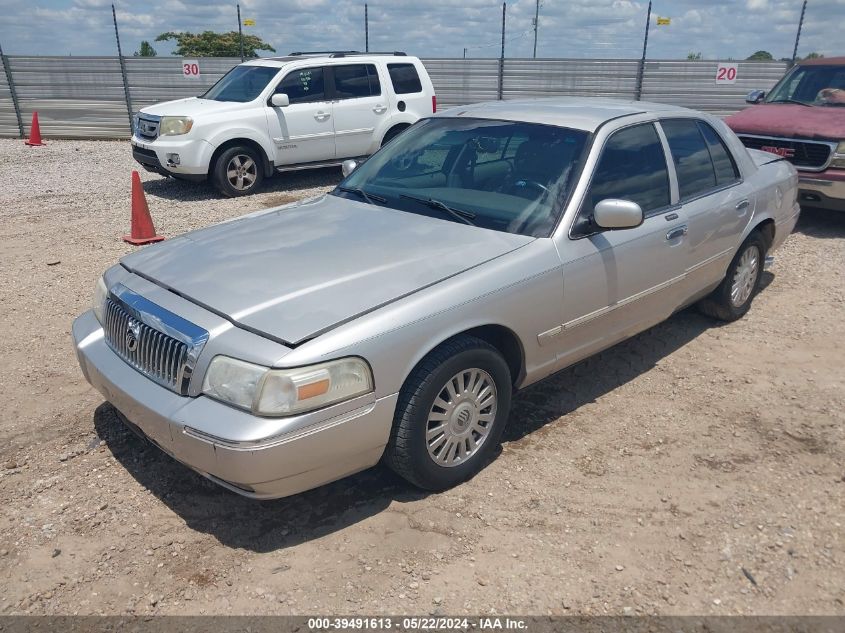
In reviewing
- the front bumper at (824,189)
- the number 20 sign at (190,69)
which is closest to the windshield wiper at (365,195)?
the front bumper at (824,189)

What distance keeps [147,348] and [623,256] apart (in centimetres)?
258

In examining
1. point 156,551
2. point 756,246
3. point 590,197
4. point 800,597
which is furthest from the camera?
point 756,246

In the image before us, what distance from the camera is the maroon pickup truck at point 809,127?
7.68m

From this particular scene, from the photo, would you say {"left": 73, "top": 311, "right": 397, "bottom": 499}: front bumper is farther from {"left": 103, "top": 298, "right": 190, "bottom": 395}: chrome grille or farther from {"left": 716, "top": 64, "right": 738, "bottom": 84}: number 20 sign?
{"left": 716, "top": 64, "right": 738, "bottom": 84}: number 20 sign

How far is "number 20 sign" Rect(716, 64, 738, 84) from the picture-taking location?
1627cm

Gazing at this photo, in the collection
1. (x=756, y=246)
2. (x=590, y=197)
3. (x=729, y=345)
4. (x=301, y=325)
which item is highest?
(x=590, y=197)

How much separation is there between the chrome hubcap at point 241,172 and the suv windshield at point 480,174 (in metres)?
5.78

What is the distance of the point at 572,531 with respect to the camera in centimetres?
319

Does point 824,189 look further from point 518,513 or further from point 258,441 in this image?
point 258,441

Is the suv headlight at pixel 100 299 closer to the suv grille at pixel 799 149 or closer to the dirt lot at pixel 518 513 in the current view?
the dirt lot at pixel 518 513

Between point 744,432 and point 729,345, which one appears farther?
point 729,345

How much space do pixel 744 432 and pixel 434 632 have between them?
2372 millimetres

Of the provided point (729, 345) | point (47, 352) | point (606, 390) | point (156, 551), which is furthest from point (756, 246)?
point (47, 352)

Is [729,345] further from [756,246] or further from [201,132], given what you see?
[201,132]
